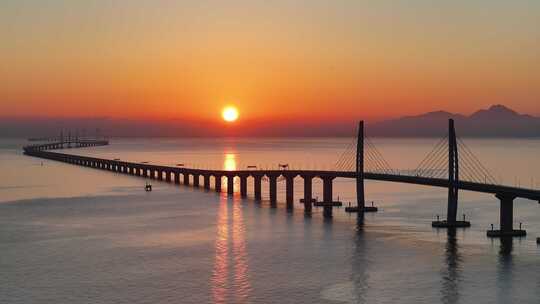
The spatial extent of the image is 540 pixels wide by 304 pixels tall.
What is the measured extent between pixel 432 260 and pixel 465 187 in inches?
866

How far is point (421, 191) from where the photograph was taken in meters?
144

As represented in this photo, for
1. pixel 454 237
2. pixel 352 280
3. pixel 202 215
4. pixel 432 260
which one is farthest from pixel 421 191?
pixel 352 280

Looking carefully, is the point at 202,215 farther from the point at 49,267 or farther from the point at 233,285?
the point at 233,285

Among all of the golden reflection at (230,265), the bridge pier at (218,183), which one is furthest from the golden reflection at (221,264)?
the bridge pier at (218,183)

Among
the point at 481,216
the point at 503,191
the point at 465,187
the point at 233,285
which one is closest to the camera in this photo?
the point at 233,285

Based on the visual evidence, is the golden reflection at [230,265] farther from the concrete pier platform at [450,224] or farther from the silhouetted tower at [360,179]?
the concrete pier platform at [450,224]

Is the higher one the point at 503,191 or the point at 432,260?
the point at 503,191

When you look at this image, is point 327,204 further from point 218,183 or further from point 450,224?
point 218,183

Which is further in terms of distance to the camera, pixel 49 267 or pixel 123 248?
pixel 123 248

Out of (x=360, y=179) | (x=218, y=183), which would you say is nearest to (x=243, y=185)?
(x=218, y=183)

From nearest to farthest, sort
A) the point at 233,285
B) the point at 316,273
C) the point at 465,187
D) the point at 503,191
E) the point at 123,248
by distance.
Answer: the point at 233,285 → the point at 316,273 → the point at 123,248 → the point at 503,191 → the point at 465,187

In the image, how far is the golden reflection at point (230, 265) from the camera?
49.7 m

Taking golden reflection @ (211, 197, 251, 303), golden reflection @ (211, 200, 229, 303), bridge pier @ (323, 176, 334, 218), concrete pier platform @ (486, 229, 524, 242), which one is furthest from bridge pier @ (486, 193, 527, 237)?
bridge pier @ (323, 176, 334, 218)

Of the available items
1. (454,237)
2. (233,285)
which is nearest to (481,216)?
(454,237)
